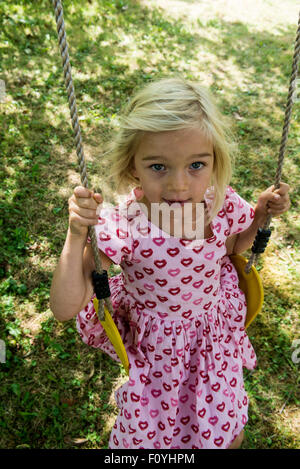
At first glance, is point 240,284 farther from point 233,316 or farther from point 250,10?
point 250,10

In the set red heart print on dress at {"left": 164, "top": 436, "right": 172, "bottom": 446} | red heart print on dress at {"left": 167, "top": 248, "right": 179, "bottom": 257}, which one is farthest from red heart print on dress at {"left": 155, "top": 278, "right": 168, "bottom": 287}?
red heart print on dress at {"left": 164, "top": 436, "right": 172, "bottom": 446}

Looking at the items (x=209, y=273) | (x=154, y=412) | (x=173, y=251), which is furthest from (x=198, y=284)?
(x=154, y=412)

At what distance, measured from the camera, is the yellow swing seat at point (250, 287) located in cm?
175

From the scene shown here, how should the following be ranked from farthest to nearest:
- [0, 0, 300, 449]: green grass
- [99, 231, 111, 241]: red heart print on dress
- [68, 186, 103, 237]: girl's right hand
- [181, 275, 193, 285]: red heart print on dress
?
[0, 0, 300, 449]: green grass → [181, 275, 193, 285]: red heart print on dress → [99, 231, 111, 241]: red heart print on dress → [68, 186, 103, 237]: girl's right hand

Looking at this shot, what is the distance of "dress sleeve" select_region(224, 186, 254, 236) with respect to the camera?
→ 5.49 ft

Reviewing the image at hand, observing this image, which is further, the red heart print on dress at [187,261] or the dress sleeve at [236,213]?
the dress sleeve at [236,213]

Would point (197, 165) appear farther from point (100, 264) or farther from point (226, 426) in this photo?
point (226, 426)

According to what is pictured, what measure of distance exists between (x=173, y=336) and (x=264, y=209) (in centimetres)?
69

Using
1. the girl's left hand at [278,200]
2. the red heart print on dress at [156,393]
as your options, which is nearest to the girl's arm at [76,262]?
the red heart print on dress at [156,393]

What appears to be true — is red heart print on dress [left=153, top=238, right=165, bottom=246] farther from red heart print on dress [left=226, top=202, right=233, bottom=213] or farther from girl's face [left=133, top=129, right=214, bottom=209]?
red heart print on dress [left=226, top=202, right=233, bottom=213]

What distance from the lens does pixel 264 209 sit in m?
1.73

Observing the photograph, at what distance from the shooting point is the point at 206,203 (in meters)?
1.62

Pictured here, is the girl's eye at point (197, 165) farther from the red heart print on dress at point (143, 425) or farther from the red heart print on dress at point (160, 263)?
the red heart print on dress at point (143, 425)

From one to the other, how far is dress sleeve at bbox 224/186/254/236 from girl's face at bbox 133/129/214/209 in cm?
31
